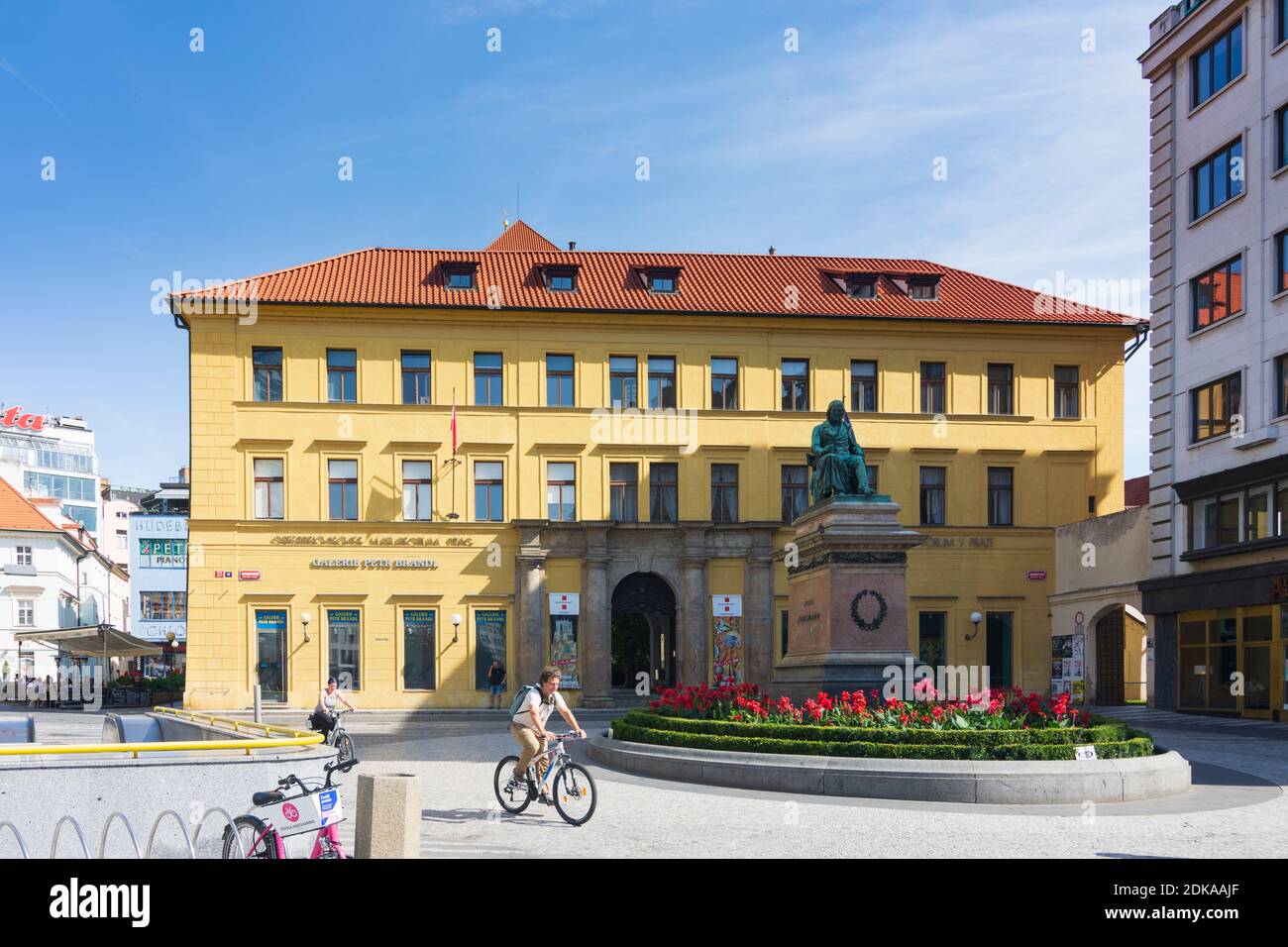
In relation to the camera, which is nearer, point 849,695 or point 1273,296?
point 849,695

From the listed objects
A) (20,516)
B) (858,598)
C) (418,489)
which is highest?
(20,516)

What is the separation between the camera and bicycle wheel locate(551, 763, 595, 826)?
47.0 ft

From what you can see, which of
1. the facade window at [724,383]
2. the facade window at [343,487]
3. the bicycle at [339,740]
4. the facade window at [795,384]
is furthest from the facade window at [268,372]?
the bicycle at [339,740]

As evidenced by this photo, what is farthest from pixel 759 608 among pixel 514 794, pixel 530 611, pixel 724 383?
pixel 514 794

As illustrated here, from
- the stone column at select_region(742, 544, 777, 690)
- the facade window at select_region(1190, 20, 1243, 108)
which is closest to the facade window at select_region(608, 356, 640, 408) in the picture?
the stone column at select_region(742, 544, 777, 690)

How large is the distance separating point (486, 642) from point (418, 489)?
5.39 metres

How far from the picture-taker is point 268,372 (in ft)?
134

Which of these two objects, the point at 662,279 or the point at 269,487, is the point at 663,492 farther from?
the point at 269,487

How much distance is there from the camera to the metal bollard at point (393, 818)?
938 cm

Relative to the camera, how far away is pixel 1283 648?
2967cm

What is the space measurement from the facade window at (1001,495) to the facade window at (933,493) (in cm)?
163

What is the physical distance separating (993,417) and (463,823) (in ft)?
108
